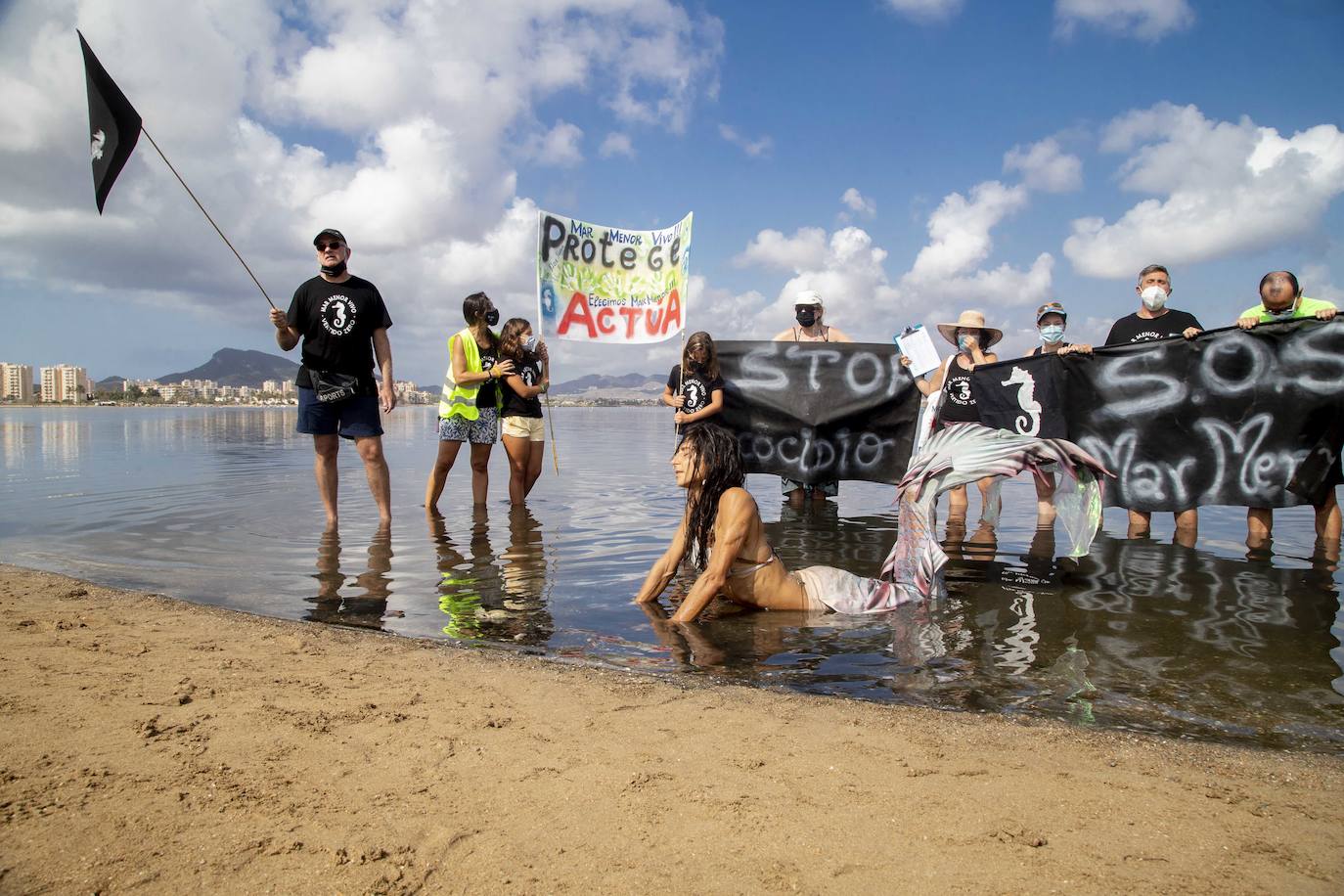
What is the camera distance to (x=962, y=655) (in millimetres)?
3969

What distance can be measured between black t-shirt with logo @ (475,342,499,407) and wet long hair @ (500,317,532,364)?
0.10m

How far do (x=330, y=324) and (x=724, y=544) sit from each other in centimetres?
410

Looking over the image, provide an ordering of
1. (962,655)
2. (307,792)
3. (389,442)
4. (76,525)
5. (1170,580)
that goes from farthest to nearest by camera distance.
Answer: (389,442)
(76,525)
(1170,580)
(962,655)
(307,792)

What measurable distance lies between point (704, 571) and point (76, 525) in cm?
632

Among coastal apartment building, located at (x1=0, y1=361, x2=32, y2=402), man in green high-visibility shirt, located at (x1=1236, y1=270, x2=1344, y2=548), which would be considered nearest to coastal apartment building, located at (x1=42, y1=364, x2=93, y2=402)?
coastal apartment building, located at (x1=0, y1=361, x2=32, y2=402)

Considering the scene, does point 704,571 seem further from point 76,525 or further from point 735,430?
point 76,525

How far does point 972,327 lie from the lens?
8.34 metres

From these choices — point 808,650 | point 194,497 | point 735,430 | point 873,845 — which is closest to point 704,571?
point 808,650

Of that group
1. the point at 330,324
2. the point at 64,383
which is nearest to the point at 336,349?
the point at 330,324

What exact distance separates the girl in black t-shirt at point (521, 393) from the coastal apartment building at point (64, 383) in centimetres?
9525

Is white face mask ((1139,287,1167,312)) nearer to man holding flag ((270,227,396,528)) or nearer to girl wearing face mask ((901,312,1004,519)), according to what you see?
girl wearing face mask ((901,312,1004,519))

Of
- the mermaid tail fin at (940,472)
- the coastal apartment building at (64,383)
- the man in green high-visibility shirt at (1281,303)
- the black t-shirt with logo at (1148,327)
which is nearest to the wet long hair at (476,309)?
the mermaid tail fin at (940,472)

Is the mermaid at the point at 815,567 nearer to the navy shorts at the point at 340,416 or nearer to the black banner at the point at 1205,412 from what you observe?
the black banner at the point at 1205,412

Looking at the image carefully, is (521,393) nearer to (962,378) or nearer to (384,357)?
(384,357)
